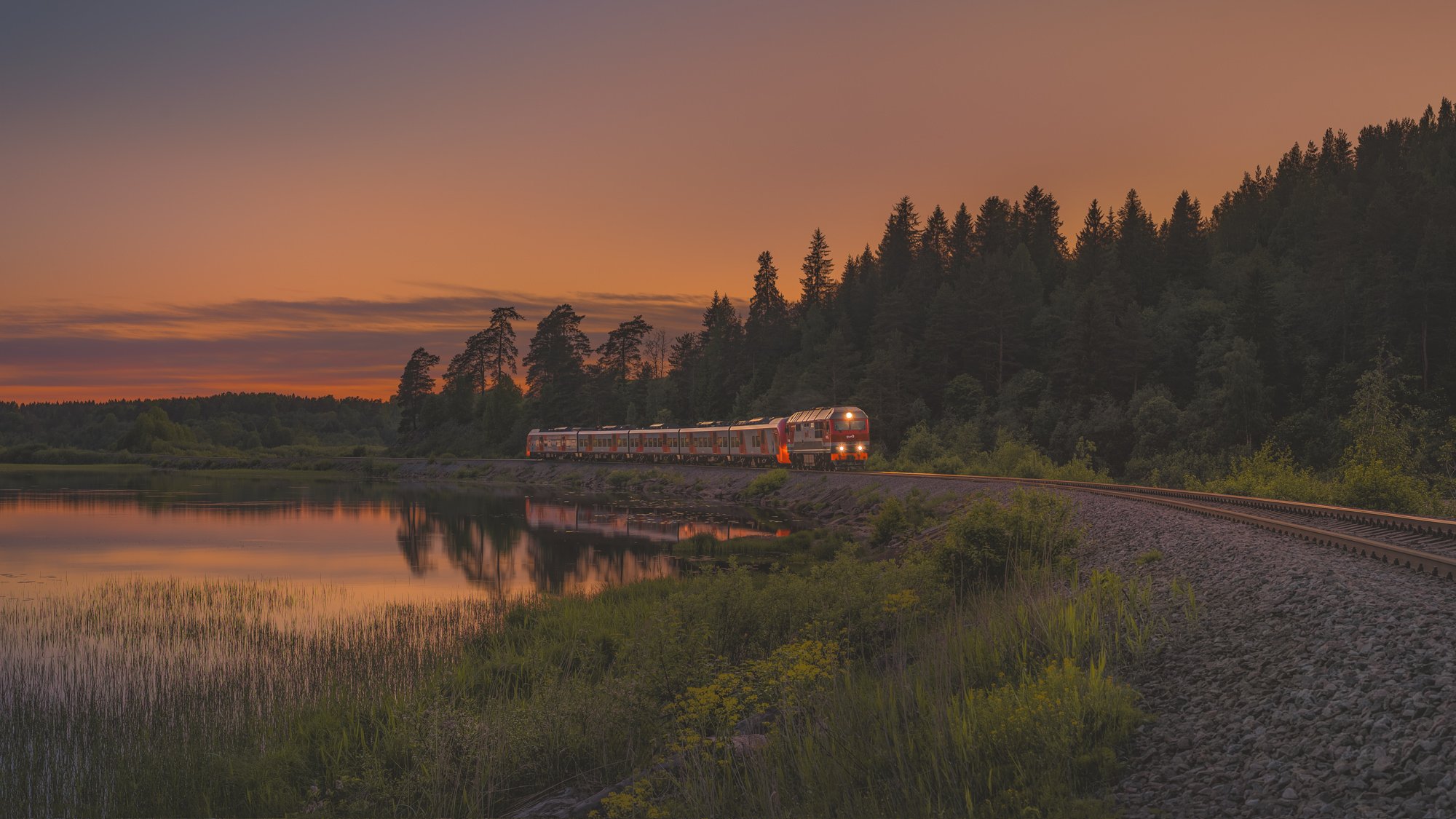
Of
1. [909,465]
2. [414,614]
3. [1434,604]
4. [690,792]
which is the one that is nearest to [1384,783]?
[1434,604]

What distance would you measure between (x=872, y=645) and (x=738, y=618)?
3090 mm

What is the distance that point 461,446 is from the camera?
139375mm

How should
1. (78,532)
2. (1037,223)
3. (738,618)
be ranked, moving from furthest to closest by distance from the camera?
(1037,223) → (78,532) → (738,618)

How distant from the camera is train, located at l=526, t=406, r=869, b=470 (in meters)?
62.2

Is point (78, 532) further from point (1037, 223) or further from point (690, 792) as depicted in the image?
point (1037, 223)

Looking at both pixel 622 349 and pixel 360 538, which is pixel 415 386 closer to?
pixel 622 349

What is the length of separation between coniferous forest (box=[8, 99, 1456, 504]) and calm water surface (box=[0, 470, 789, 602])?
874 inches

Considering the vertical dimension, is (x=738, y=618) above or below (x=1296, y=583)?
below

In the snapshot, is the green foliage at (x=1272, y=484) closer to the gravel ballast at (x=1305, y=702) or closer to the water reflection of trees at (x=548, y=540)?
the gravel ballast at (x=1305, y=702)

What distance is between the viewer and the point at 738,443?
7550cm

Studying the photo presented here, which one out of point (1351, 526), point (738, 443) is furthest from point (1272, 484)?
point (738, 443)

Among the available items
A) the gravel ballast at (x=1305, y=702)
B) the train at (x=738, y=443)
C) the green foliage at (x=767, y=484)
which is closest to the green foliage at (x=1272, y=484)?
the gravel ballast at (x=1305, y=702)

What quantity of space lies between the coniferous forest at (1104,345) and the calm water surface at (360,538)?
22193 mm

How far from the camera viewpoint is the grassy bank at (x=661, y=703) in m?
9.20
